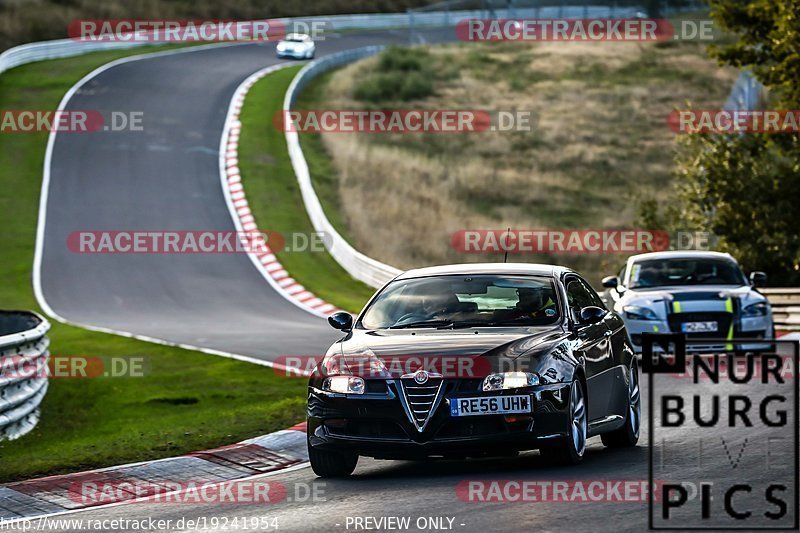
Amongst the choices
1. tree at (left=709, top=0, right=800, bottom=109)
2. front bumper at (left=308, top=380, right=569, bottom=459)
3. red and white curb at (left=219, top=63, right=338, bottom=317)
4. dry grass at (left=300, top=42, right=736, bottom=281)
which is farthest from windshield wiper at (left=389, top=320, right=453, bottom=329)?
dry grass at (left=300, top=42, right=736, bottom=281)

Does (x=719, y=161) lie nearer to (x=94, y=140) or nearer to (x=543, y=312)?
(x=543, y=312)

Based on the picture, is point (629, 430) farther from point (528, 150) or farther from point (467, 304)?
point (528, 150)

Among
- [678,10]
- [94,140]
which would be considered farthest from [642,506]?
[678,10]

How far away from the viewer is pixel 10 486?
10203 mm

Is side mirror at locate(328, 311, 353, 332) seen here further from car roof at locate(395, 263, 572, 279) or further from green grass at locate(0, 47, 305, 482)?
green grass at locate(0, 47, 305, 482)

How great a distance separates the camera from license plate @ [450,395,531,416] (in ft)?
30.3

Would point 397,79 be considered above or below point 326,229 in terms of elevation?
above

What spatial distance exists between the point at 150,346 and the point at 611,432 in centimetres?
1240

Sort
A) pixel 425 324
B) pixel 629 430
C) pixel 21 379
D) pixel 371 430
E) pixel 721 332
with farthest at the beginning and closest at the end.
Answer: pixel 721 332
pixel 21 379
pixel 629 430
pixel 425 324
pixel 371 430

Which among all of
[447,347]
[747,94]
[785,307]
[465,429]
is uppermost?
[747,94]

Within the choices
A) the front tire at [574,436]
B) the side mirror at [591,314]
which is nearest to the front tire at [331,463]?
the front tire at [574,436]

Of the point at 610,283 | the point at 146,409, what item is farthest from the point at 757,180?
the point at 146,409

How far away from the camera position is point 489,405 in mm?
9258

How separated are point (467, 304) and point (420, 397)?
1406 millimetres
